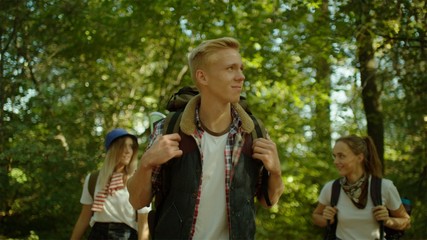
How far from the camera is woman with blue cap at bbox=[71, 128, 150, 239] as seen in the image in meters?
5.18

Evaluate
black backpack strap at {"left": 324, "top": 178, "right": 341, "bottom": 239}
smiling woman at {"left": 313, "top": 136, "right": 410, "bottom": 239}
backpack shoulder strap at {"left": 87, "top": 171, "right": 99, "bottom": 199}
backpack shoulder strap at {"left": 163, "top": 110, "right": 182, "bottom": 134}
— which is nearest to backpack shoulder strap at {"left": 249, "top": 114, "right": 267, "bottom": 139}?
backpack shoulder strap at {"left": 163, "top": 110, "right": 182, "bottom": 134}

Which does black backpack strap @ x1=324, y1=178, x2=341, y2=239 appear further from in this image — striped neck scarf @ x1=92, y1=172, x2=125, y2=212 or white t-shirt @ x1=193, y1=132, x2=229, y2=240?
white t-shirt @ x1=193, y1=132, x2=229, y2=240

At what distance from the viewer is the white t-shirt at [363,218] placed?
5066mm

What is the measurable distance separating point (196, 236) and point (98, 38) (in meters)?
9.35

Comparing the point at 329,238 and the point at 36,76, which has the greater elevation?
the point at 36,76

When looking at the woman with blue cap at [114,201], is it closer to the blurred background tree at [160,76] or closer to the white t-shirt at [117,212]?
the white t-shirt at [117,212]

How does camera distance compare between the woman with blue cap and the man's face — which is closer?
the man's face

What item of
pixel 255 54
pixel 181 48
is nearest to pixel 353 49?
pixel 255 54

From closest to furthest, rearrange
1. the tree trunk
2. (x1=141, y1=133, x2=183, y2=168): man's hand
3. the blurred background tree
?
(x1=141, y1=133, x2=183, y2=168): man's hand < the blurred background tree < the tree trunk

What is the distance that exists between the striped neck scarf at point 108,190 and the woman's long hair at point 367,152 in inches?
84.5

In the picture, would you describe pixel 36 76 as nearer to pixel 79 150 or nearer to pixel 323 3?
pixel 79 150

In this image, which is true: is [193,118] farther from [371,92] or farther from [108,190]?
[371,92]

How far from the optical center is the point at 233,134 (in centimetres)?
298

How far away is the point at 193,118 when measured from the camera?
3014 millimetres
